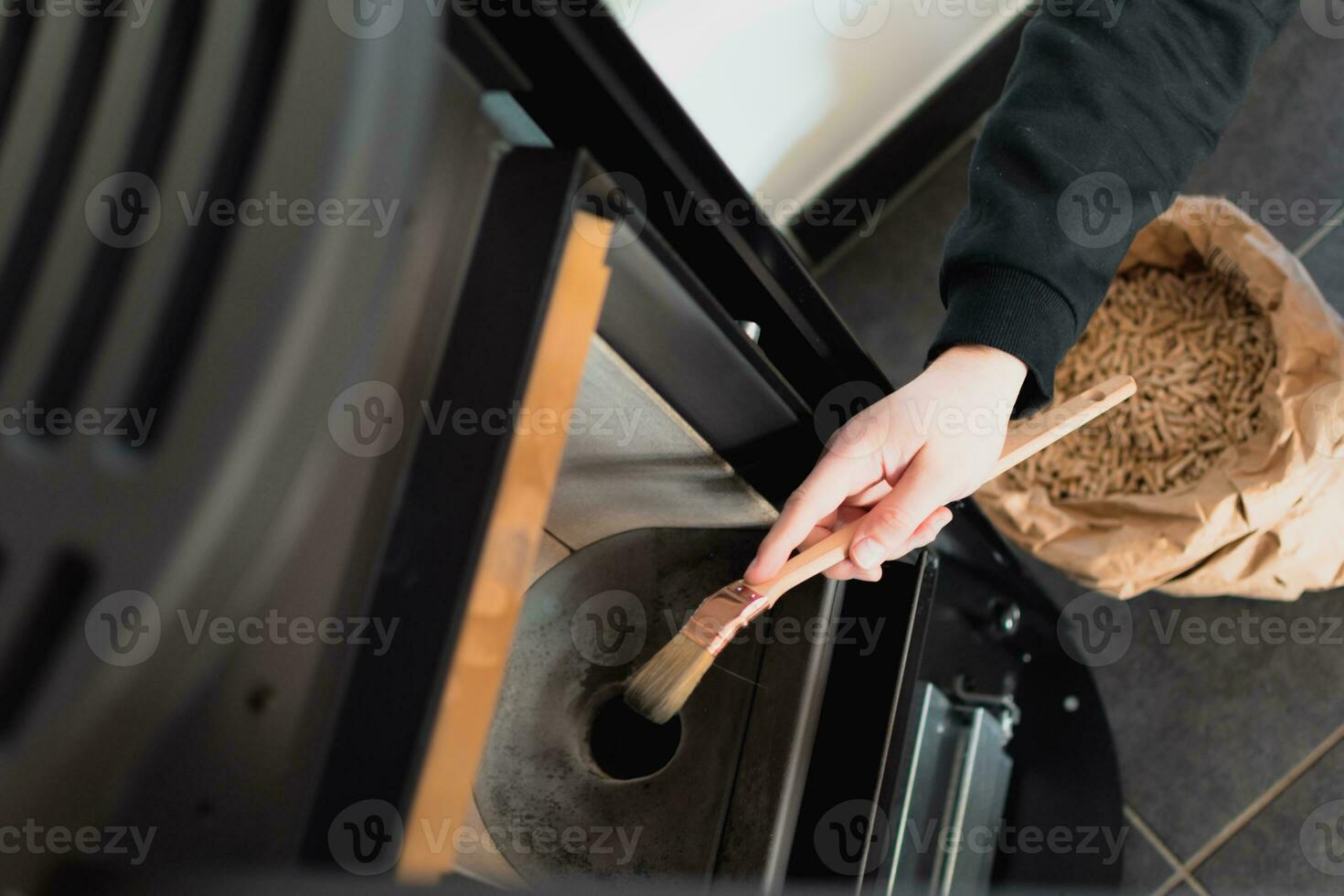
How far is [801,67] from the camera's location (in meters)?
1.12

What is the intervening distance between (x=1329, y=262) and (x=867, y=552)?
1069 mm

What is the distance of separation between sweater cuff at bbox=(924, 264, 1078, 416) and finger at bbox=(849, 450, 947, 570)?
0.09 m

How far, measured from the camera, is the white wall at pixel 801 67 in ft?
3.00

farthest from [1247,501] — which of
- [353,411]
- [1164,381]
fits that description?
[353,411]

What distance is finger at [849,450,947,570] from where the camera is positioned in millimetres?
544

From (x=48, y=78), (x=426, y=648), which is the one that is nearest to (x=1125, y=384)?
(x=426, y=648)

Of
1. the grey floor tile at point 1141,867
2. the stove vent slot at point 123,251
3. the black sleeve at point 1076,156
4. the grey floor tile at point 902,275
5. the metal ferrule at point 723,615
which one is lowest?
the grey floor tile at point 1141,867

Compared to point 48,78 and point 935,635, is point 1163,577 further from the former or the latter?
point 48,78

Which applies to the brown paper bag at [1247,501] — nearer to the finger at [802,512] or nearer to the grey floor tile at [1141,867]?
the grey floor tile at [1141,867]

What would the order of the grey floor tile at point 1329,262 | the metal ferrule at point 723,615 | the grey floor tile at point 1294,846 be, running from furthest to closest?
the grey floor tile at point 1329,262 → the grey floor tile at point 1294,846 → the metal ferrule at point 723,615

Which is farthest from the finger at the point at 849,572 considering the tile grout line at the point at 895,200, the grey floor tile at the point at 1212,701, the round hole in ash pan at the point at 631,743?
the tile grout line at the point at 895,200

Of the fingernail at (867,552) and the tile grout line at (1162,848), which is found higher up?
the fingernail at (867,552)

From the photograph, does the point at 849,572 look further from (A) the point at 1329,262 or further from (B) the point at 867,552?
(A) the point at 1329,262

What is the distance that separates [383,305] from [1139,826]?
1.21 meters
